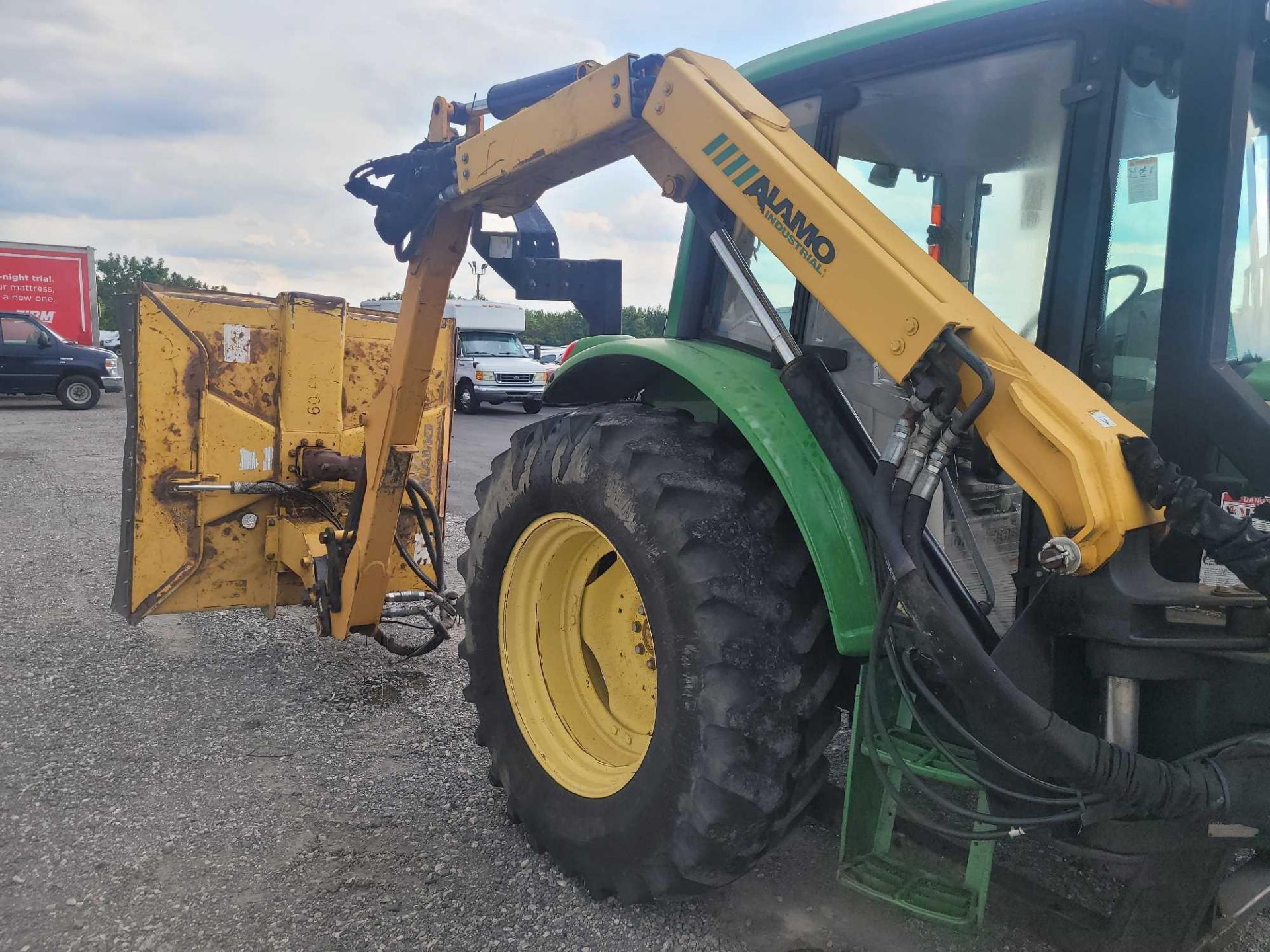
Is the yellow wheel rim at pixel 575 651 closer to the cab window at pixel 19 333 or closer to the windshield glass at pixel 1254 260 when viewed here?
the windshield glass at pixel 1254 260

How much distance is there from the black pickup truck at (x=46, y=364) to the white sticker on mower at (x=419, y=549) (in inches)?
632

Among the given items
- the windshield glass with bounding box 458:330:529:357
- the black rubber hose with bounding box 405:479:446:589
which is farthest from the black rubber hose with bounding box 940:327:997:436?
the windshield glass with bounding box 458:330:529:357

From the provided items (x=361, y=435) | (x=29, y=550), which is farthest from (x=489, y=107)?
(x=29, y=550)

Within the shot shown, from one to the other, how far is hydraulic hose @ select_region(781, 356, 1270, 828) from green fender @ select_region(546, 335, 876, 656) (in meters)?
0.25

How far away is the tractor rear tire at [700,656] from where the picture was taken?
2.06 m

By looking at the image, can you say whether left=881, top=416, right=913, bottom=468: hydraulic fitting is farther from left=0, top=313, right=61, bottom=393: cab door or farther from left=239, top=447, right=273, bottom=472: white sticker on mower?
left=0, top=313, right=61, bottom=393: cab door

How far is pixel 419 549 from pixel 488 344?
15.5 meters

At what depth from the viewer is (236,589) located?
4090mm

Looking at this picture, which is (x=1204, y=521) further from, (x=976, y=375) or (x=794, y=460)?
(x=794, y=460)

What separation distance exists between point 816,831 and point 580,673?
34.7 inches

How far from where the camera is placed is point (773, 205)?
2.10 metres

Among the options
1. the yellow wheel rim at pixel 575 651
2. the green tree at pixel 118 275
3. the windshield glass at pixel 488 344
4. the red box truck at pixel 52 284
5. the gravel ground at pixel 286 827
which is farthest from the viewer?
the green tree at pixel 118 275

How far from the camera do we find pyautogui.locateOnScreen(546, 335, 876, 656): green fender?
2045 millimetres

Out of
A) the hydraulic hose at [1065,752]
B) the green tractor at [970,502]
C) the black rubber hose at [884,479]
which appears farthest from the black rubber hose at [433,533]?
the hydraulic hose at [1065,752]
